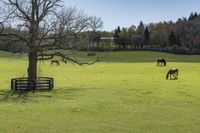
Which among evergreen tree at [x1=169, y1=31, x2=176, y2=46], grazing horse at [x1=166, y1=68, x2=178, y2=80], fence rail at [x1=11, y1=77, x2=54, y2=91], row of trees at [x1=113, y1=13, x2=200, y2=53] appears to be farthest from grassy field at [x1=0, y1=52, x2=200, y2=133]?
row of trees at [x1=113, y1=13, x2=200, y2=53]

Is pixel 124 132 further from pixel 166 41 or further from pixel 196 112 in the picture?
pixel 166 41

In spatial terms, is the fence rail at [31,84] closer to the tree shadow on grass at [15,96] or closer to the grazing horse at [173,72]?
the tree shadow on grass at [15,96]

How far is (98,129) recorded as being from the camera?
1784cm

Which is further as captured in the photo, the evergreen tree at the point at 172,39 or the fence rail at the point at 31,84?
the evergreen tree at the point at 172,39

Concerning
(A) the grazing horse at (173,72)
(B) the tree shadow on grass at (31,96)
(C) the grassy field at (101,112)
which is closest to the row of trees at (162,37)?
(A) the grazing horse at (173,72)

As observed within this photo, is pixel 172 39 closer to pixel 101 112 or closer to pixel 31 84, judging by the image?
pixel 31 84

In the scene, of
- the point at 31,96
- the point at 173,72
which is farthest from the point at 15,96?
the point at 173,72

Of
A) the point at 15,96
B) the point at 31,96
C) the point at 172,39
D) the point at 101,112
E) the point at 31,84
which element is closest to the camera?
the point at 101,112

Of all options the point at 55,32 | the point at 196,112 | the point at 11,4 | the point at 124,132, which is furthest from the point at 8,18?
the point at 124,132

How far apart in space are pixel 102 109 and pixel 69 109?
67.2 inches

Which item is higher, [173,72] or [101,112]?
[173,72]

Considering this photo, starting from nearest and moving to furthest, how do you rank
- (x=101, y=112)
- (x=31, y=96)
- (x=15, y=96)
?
1. (x=101, y=112)
2. (x=31, y=96)
3. (x=15, y=96)

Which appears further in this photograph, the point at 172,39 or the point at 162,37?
the point at 162,37

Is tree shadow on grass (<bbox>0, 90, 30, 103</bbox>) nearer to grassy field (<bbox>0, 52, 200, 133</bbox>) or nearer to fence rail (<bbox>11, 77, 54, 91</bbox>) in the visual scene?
grassy field (<bbox>0, 52, 200, 133</bbox>)
